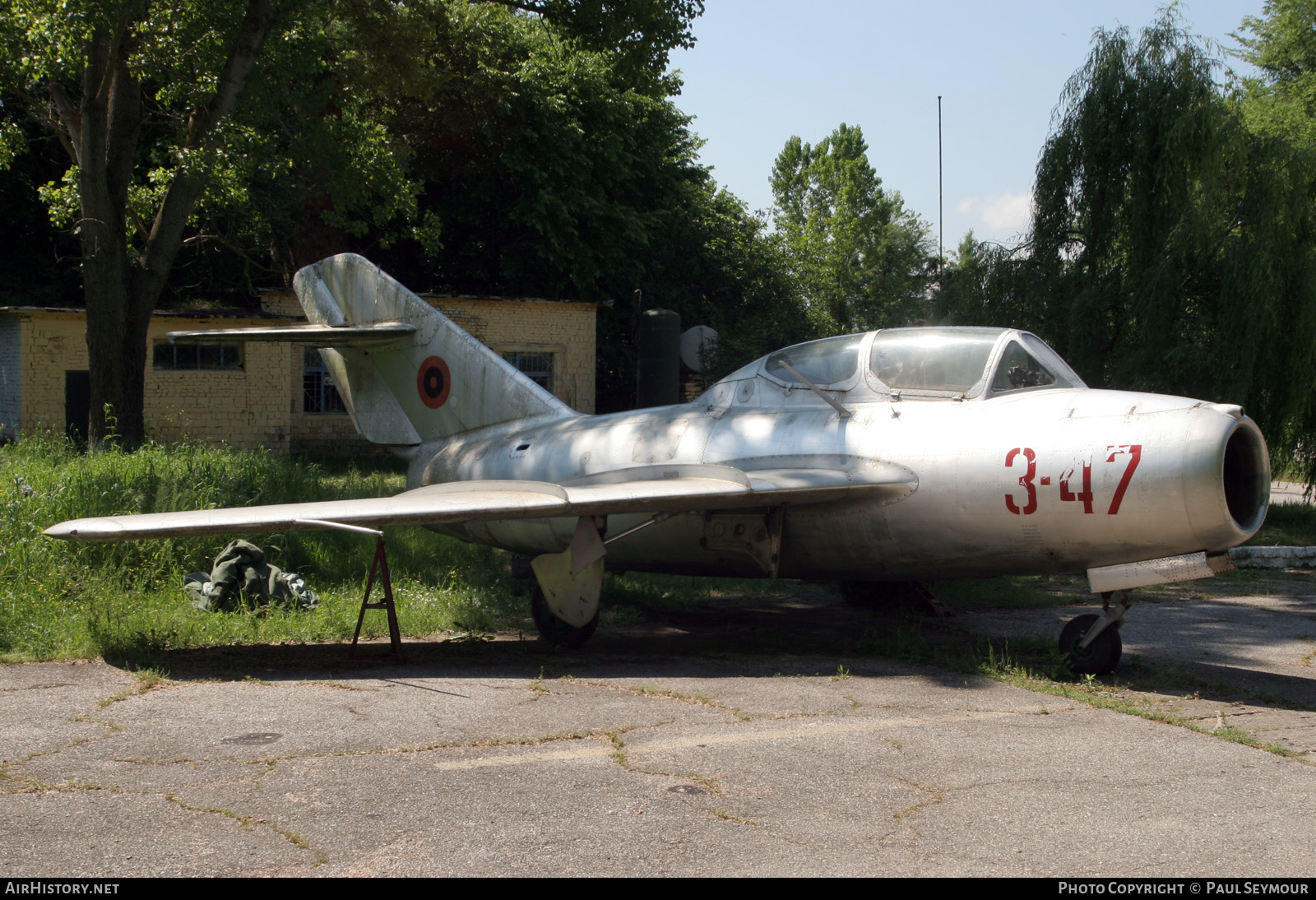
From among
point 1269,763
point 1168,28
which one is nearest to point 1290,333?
point 1168,28

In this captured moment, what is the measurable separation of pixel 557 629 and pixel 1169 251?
41.8ft

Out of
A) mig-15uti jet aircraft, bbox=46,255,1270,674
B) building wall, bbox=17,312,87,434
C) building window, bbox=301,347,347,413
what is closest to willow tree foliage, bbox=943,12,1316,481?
mig-15uti jet aircraft, bbox=46,255,1270,674

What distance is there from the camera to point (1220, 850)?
162 inches

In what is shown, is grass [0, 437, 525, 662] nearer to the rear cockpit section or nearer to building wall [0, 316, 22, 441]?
the rear cockpit section

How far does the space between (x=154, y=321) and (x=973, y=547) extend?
18.6 metres

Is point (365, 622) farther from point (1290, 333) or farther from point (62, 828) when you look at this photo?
point (1290, 333)

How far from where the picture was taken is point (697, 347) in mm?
27609

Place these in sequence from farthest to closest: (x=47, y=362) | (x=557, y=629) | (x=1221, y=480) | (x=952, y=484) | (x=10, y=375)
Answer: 1. (x=10, y=375)
2. (x=47, y=362)
3. (x=557, y=629)
4. (x=952, y=484)
5. (x=1221, y=480)

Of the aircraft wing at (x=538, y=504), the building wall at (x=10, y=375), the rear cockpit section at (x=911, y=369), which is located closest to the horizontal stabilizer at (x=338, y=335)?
the aircraft wing at (x=538, y=504)

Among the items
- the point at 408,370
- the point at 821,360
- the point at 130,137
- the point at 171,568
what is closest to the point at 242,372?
the point at 130,137

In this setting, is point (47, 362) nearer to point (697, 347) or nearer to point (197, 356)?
point (197, 356)

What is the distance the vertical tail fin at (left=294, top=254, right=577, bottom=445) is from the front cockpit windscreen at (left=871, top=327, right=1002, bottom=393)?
3715 millimetres

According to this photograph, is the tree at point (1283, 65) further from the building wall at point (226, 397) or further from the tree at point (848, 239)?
the building wall at point (226, 397)

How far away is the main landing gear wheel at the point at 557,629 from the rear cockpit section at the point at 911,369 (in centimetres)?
243
